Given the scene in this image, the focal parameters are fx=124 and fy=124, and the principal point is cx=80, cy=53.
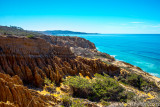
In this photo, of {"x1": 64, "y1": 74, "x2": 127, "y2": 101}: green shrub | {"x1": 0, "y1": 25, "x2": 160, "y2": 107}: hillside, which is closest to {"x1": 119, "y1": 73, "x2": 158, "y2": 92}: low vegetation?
{"x1": 0, "y1": 25, "x2": 160, "y2": 107}: hillside

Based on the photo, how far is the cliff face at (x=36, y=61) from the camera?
66.9 feet

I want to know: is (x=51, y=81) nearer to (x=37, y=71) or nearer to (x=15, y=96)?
(x=37, y=71)

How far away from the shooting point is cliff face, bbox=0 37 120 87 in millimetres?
20384

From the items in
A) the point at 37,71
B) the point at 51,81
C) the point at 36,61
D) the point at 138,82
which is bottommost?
the point at 138,82

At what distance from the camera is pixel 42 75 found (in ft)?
74.1

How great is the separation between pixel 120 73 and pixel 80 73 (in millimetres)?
13262

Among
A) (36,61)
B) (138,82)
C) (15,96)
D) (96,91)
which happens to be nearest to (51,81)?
(36,61)

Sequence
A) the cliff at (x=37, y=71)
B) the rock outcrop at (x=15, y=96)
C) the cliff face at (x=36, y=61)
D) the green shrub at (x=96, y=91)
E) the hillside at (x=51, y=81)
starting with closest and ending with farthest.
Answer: the rock outcrop at (x=15, y=96), the cliff at (x=37, y=71), the hillside at (x=51, y=81), the cliff face at (x=36, y=61), the green shrub at (x=96, y=91)

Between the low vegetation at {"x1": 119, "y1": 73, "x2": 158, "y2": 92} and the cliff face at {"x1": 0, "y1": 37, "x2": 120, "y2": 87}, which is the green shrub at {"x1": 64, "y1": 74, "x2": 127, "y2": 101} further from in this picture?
the low vegetation at {"x1": 119, "y1": 73, "x2": 158, "y2": 92}

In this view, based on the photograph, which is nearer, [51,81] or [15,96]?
[15,96]

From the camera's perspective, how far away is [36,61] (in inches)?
941

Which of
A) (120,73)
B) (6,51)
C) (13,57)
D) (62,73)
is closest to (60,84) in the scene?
(62,73)

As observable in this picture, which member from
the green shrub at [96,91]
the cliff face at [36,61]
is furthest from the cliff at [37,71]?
the green shrub at [96,91]

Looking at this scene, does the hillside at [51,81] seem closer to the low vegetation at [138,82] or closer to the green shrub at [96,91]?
the green shrub at [96,91]
